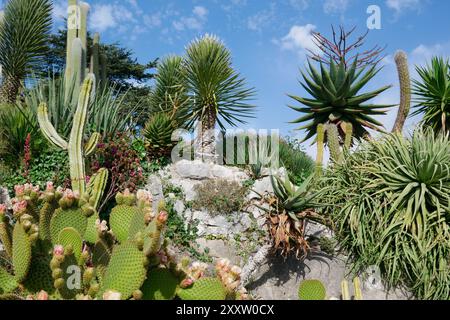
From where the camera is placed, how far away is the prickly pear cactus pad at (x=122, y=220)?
7.46ft

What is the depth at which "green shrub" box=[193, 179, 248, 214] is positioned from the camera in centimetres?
731

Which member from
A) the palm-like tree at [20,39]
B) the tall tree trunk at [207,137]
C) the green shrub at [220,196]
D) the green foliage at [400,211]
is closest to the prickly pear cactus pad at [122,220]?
the green foliage at [400,211]

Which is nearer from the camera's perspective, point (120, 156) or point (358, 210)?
point (358, 210)

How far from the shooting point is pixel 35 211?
2473 mm

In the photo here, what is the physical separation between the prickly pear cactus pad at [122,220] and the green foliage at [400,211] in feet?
13.5

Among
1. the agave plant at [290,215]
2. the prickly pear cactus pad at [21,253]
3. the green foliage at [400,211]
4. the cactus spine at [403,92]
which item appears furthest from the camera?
the cactus spine at [403,92]

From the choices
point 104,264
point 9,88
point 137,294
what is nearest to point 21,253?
point 104,264

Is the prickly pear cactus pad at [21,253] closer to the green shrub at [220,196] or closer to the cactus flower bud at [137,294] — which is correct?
the cactus flower bud at [137,294]

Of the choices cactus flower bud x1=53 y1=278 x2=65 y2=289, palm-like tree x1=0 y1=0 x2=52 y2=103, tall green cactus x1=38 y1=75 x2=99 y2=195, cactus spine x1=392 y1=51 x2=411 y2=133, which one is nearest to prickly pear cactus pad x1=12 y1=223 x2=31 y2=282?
cactus flower bud x1=53 y1=278 x2=65 y2=289

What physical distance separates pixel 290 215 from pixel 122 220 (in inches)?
150

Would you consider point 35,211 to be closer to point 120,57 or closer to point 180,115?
point 180,115

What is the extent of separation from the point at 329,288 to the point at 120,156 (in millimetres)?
4165

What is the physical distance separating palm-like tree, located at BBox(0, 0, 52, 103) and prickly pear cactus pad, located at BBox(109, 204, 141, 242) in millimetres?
10166
